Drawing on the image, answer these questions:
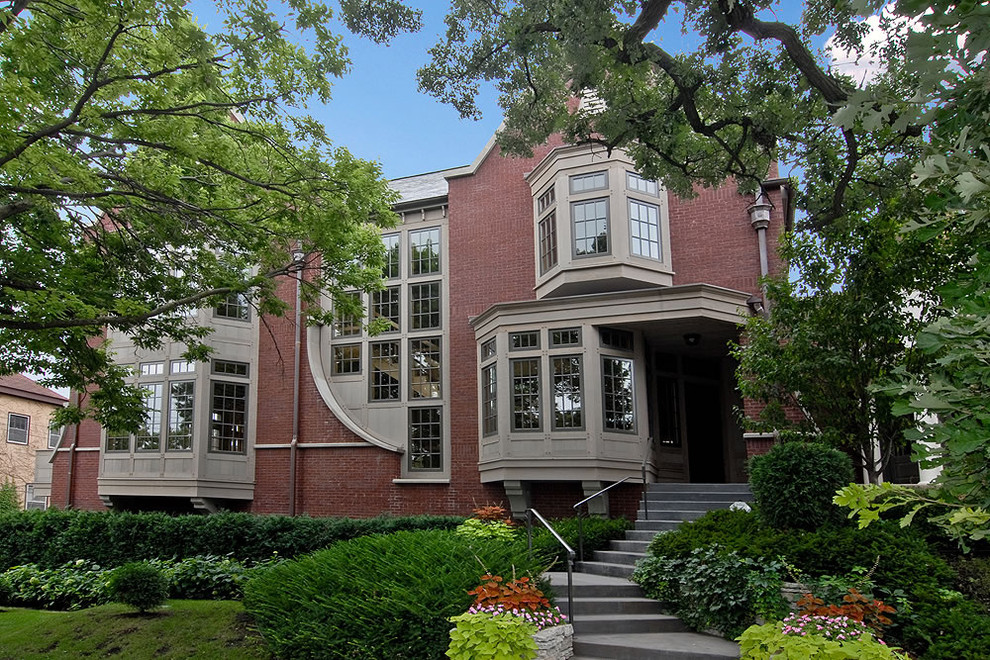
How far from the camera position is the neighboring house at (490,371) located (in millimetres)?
14164

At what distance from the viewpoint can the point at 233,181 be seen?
33.8ft

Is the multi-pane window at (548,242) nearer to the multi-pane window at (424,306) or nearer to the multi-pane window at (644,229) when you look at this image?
the multi-pane window at (644,229)

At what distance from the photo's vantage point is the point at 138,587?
32.9 feet

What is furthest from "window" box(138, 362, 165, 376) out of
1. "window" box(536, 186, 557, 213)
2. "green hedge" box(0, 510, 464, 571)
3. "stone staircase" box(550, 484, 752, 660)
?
"stone staircase" box(550, 484, 752, 660)

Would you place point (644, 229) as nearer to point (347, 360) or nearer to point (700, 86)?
point (700, 86)

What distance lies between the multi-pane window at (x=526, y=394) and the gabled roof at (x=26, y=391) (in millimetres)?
23758

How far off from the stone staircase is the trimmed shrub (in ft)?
3.15

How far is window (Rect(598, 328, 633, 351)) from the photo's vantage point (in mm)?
14297

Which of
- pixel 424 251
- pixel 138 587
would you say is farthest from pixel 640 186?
pixel 138 587

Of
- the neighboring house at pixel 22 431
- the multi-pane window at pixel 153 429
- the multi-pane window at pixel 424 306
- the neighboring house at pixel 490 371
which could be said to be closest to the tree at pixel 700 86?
the neighboring house at pixel 490 371

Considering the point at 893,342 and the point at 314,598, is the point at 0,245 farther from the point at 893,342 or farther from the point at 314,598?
the point at 893,342

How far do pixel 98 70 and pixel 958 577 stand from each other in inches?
386

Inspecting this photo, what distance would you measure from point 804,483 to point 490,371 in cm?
780

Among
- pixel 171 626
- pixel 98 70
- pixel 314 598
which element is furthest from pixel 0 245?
pixel 314 598
